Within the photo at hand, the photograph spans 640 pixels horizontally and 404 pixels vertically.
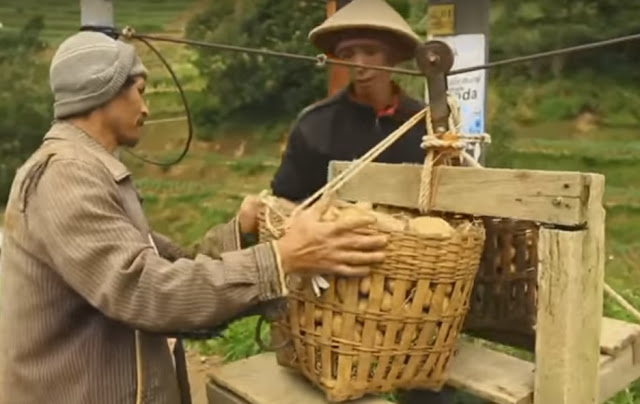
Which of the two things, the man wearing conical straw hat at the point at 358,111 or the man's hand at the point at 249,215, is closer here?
the man's hand at the point at 249,215

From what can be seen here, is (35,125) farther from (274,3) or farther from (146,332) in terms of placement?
(146,332)

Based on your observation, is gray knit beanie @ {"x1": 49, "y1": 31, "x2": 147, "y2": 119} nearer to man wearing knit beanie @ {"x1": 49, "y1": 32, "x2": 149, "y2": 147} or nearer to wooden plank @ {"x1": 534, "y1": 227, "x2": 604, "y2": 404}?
man wearing knit beanie @ {"x1": 49, "y1": 32, "x2": 149, "y2": 147}

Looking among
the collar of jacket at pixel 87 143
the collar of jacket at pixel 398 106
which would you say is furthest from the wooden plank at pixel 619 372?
the collar of jacket at pixel 87 143

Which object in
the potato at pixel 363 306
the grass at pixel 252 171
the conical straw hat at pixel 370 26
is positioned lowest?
the grass at pixel 252 171

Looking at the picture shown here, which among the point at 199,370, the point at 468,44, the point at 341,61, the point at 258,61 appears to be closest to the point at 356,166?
the point at 341,61

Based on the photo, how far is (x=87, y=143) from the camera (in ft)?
5.53

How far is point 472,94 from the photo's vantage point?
10.3 ft

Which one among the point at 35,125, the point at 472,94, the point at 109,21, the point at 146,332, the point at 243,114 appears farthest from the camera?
the point at 243,114

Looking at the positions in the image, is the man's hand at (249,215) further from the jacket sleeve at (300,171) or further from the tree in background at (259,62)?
the tree in background at (259,62)

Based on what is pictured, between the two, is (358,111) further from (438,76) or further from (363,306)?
(363,306)

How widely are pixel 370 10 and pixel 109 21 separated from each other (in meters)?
0.84

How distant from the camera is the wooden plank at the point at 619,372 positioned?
→ 5.86ft

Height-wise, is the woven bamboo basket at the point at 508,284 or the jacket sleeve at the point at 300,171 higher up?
the jacket sleeve at the point at 300,171

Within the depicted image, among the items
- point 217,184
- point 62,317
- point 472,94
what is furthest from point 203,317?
point 217,184
